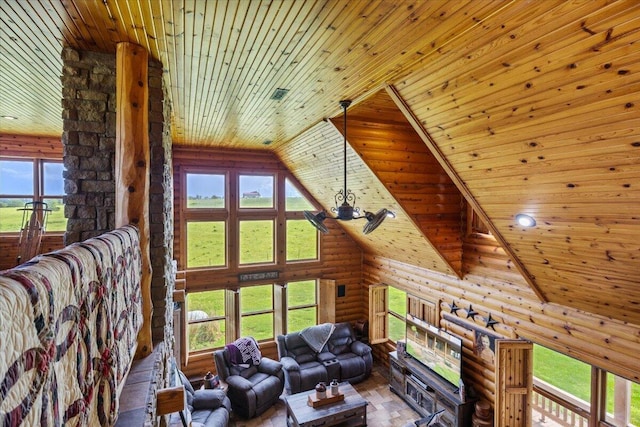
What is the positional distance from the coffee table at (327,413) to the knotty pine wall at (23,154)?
4.93m

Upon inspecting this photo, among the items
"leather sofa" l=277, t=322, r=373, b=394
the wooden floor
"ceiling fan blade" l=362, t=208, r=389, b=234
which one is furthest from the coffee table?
"ceiling fan blade" l=362, t=208, r=389, b=234

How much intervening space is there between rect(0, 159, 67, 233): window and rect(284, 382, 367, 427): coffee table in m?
5.22

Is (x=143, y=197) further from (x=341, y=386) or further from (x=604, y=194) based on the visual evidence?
(x=341, y=386)

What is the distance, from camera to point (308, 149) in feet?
17.3

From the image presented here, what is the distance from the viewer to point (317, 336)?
22.5ft

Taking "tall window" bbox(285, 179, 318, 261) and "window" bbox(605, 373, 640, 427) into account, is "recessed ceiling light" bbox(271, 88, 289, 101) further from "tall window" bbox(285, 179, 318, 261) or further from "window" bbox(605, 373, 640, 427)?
"window" bbox(605, 373, 640, 427)

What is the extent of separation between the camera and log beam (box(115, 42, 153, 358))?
2.23 metres

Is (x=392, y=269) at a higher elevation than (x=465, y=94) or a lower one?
lower

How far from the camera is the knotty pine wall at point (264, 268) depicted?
6430 mm

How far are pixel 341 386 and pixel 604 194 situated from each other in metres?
4.83

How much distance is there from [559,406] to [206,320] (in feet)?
21.6

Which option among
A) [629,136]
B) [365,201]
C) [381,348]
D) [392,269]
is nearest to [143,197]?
[629,136]

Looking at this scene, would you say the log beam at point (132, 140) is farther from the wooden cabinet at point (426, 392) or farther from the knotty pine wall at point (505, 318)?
the wooden cabinet at point (426, 392)

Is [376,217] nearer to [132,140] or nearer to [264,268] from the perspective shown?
[132,140]
